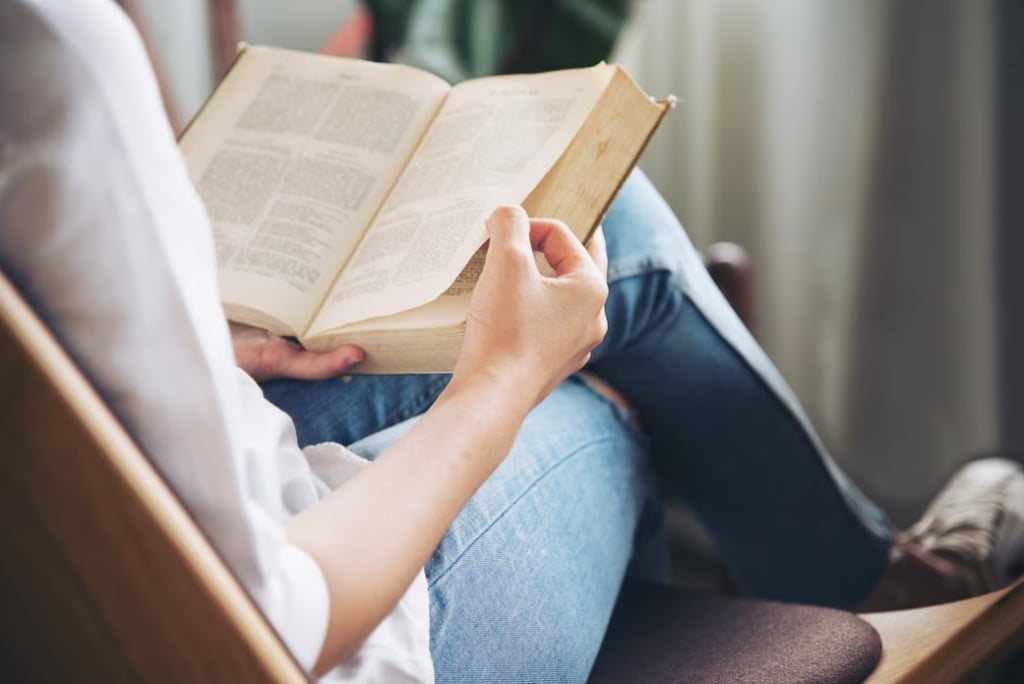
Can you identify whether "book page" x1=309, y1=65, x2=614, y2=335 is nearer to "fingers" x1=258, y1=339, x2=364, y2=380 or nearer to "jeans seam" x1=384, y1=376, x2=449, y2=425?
"fingers" x1=258, y1=339, x2=364, y2=380

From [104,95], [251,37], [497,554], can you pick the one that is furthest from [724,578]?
[251,37]

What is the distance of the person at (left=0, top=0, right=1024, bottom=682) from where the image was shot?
327 millimetres

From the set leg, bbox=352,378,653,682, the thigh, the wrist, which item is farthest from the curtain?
the wrist

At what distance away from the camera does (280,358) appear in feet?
2.24

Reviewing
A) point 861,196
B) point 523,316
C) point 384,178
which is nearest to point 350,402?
point 384,178

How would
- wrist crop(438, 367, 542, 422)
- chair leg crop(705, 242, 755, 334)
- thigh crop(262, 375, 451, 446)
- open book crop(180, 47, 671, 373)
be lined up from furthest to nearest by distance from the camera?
chair leg crop(705, 242, 755, 334), thigh crop(262, 375, 451, 446), open book crop(180, 47, 671, 373), wrist crop(438, 367, 542, 422)

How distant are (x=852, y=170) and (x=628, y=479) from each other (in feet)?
2.48

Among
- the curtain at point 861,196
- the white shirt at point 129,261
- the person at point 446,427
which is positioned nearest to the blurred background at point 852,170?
the curtain at point 861,196

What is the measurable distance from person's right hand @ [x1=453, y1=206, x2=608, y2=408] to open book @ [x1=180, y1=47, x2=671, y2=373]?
6 cm

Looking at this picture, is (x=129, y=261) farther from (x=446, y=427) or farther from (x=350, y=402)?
(x=350, y=402)

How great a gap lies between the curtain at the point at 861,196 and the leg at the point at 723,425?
48 centimetres

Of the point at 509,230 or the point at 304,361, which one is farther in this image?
the point at 304,361

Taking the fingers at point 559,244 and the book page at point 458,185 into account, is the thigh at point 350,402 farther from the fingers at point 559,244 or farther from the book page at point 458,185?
the fingers at point 559,244

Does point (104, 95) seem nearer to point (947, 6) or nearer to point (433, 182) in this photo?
point (433, 182)
